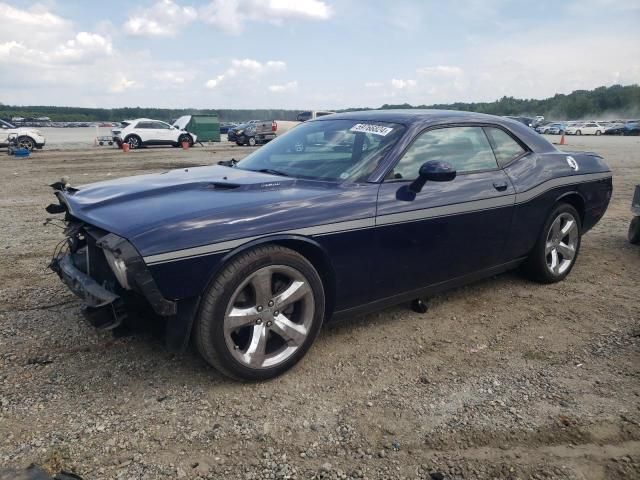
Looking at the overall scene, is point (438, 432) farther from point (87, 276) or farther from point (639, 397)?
point (87, 276)

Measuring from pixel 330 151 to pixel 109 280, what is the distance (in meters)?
1.77

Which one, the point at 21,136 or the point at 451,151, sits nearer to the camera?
the point at 451,151

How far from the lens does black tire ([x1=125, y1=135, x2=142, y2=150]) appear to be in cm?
2491

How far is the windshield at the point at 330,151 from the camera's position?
3.37 meters

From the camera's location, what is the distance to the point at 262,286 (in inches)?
109

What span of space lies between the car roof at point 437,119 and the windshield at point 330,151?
3.3 inches

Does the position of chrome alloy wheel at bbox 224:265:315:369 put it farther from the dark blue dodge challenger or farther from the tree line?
the tree line

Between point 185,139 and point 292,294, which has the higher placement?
point 185,139

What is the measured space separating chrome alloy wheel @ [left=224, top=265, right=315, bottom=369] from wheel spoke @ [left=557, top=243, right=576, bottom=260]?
112 inches

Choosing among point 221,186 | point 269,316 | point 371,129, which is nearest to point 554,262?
point 371,129

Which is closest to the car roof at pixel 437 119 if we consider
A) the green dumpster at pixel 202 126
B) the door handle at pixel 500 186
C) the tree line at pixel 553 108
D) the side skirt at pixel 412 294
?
the door handle at pixel 500 186

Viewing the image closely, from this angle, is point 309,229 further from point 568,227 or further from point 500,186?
point 568,227

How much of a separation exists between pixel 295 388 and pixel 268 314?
1.52 ft

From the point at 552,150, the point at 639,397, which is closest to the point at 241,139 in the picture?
the point at 552,150
